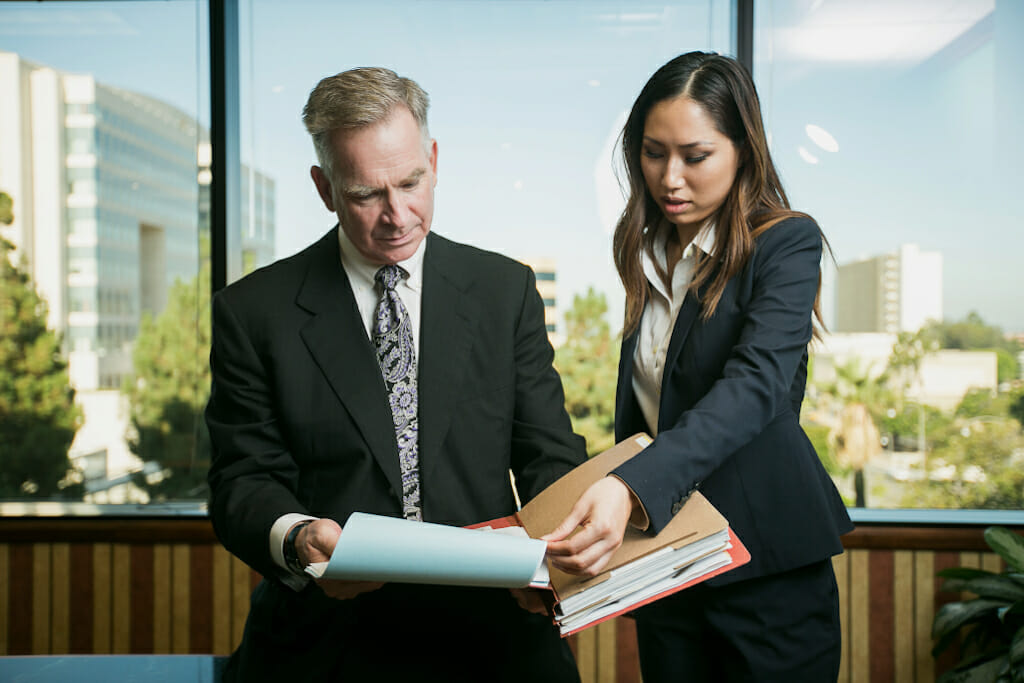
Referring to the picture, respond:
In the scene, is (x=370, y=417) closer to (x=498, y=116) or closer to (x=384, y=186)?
(x=384, y=186)

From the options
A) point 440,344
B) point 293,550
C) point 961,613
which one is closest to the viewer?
point 293,550

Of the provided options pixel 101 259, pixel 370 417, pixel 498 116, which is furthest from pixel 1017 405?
pixel 101 259

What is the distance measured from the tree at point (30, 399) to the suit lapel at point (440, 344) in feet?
7.53

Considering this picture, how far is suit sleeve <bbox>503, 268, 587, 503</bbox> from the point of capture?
1397 millimetres

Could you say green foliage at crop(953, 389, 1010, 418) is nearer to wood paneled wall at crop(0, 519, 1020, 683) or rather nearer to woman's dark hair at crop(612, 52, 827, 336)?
Answer: wood paneled wall at crop(0, 519, 1020, 683)

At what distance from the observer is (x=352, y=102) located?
1245 millimetres

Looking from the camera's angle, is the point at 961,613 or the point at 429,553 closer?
the point at 429,553

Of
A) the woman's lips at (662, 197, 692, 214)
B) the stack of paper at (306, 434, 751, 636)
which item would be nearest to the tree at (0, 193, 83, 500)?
the stack of paper at (306, 434, 751, 636)

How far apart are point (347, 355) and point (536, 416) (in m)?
0.37

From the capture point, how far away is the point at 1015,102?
2.78 meters

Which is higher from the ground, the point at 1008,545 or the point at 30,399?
the point at 30,399

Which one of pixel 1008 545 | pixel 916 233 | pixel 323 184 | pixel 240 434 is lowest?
pixel 1008 545

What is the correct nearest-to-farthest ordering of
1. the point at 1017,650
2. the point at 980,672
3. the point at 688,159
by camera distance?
the point at 688,159 → the point at 1017,650 → the point at 980,672

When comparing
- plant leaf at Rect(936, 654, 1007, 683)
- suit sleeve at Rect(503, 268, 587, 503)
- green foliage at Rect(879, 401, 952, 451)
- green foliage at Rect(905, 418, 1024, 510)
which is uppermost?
suit sleeve at Rect(503, 268, 587, 503)
